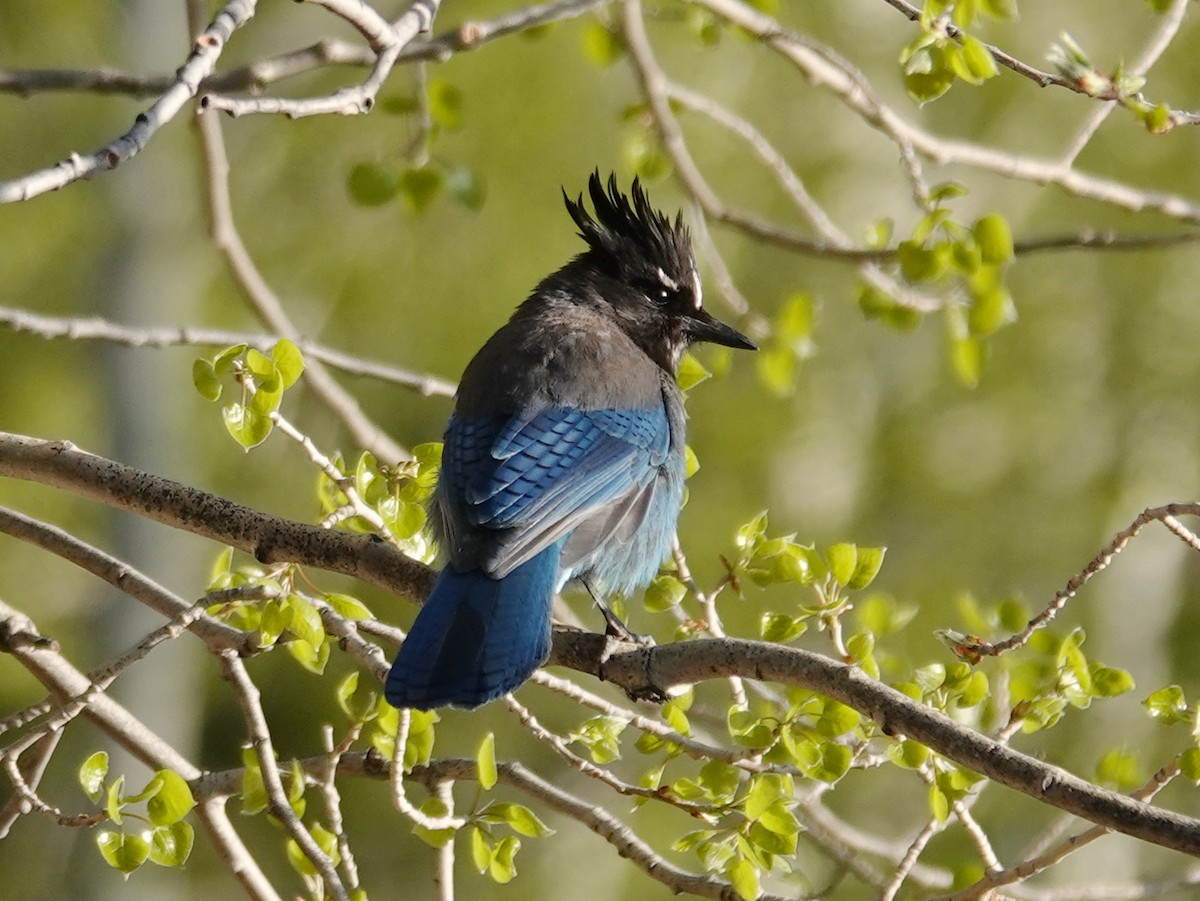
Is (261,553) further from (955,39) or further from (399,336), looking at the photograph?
(399,336)

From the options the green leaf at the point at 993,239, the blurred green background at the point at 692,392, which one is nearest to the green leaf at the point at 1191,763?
the green leaf at the point at 993,239

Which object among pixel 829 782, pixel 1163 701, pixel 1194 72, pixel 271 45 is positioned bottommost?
pixel 829 782

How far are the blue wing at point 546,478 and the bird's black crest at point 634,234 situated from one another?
0.53 m

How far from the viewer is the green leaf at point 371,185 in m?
3.74

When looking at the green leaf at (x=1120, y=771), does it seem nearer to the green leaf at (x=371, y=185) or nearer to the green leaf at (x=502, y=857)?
the green leaf at (x=502, y=857)

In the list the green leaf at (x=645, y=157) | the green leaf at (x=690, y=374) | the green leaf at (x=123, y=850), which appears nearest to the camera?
the green leaf at (x=123, y=850)

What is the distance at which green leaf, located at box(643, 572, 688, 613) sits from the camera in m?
2.62

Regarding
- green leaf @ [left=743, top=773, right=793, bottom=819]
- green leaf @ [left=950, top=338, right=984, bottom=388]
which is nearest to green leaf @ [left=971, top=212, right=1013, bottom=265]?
green leaf @ [left=950, top=338, right=984, bottom=388]

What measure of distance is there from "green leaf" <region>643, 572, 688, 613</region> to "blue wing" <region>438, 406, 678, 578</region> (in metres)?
0.33

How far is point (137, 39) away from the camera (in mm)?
8359

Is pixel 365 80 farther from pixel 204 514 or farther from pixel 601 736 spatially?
pixel 601 736

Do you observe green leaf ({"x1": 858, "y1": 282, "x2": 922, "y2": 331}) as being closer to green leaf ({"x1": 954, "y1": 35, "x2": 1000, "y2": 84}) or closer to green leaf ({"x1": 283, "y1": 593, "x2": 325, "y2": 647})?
green leaf ({"x1": 954, "y1": 35, "x2": 1000, "y2": 84})

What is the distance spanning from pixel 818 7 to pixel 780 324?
7536 millimetres

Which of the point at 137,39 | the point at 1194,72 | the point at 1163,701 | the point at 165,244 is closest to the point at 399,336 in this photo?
the point at 165,244
